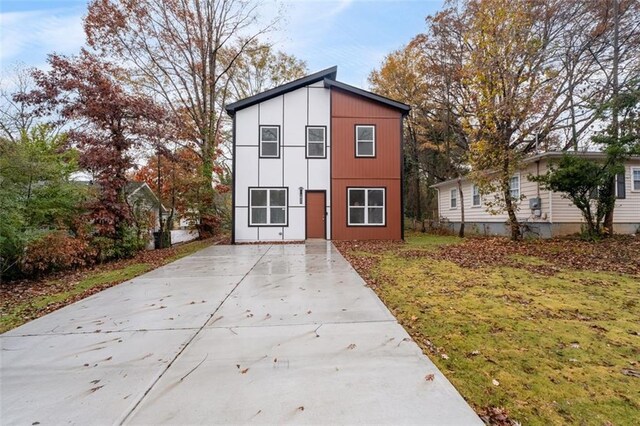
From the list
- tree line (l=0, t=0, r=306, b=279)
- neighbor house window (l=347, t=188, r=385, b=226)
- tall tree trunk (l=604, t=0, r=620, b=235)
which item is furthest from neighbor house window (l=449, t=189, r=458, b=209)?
tree line (l=0, t=0, r=306, b=279)

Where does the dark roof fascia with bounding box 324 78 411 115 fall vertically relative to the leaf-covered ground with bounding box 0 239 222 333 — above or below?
above

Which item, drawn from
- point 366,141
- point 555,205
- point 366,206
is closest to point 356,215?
point 366,206

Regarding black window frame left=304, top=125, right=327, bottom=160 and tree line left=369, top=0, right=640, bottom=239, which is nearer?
tree line left=369, top=0, right=640, bottom=239

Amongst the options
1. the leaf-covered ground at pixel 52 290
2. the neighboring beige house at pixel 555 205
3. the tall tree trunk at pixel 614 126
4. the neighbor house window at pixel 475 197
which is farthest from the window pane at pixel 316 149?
the tall tree trunk at pixel 614 126

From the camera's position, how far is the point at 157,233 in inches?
566

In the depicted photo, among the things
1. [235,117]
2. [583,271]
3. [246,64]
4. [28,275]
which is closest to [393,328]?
[583,271]

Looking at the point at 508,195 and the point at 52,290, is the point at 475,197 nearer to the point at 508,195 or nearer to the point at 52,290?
the point at 508,195

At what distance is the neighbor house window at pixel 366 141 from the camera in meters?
13.7

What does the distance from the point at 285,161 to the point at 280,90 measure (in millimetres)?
2978

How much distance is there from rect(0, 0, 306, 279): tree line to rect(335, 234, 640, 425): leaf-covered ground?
25.0 feet

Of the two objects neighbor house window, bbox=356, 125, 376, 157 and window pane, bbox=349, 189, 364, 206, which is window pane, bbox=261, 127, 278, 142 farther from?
window pane, bbox=349, 189, 364, 206

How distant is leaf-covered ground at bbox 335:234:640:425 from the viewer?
229cm

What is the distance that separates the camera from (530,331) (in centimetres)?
352

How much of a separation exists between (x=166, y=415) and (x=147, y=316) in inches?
95.1
